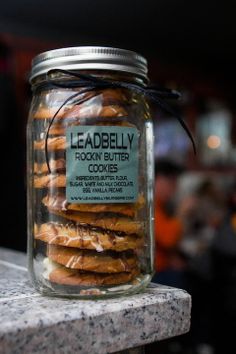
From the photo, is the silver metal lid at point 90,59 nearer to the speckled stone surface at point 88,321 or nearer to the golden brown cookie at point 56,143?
the golden brown cookie at point 56,143

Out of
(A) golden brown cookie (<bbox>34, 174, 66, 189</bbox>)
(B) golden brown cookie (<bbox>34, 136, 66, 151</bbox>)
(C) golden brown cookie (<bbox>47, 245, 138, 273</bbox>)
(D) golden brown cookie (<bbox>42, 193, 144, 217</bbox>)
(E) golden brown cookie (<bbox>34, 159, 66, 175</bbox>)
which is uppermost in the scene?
(B) golden brown cookie (<bbox>34, 136, 66, 151</bbox>)

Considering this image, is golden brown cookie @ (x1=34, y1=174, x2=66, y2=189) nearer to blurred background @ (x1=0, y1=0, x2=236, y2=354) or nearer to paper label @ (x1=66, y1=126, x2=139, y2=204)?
paper label @ (x1=66, y1=126, x2=139, y2=204)

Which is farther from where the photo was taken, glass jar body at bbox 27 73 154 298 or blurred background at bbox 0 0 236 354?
blurred background at bbox 0 0 236 354

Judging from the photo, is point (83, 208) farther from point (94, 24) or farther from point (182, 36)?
point (182, 36)

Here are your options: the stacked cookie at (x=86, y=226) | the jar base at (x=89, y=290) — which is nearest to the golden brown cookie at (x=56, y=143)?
the stacked cookie at (x=86, y=226)

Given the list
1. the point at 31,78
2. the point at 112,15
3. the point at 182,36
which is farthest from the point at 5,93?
the point at 182,36

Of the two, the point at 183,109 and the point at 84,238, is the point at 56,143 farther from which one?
the point at 183,109

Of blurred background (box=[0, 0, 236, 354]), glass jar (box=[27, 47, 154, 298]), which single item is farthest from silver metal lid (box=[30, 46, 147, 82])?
blurred background (box=[0, 0, 236, 354])
